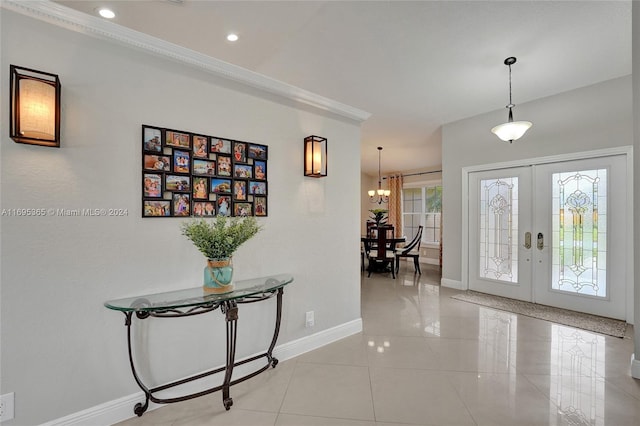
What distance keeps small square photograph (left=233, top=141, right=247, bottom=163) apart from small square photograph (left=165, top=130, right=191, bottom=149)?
0.35 m

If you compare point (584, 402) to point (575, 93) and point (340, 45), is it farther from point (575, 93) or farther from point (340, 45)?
point (575, 93)

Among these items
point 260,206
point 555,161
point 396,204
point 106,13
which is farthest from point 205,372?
point 396,204

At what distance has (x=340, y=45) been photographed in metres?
2.92

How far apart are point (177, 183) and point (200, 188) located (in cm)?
16

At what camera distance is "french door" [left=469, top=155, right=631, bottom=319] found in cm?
359

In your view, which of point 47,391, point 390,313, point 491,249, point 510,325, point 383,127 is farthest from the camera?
point 383,127

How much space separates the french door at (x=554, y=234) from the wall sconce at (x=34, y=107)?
5298 millimetres

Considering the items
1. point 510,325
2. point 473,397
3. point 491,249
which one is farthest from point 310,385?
point 491,249

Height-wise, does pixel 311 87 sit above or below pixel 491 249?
above

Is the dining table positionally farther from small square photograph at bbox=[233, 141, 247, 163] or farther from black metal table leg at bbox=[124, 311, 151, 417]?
black metal table leg at bbox=[124, 311, 151, 417]

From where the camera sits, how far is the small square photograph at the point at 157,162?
190 centimetres

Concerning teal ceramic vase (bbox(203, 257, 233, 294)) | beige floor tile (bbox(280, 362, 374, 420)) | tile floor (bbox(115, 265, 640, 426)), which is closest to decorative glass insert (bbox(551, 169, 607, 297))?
tile floor (bbox(115, 265, 640, 426))

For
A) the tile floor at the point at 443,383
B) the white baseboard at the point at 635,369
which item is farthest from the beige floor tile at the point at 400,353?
the white baseboard at the point at 635,369

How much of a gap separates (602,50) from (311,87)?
3.17 meters
